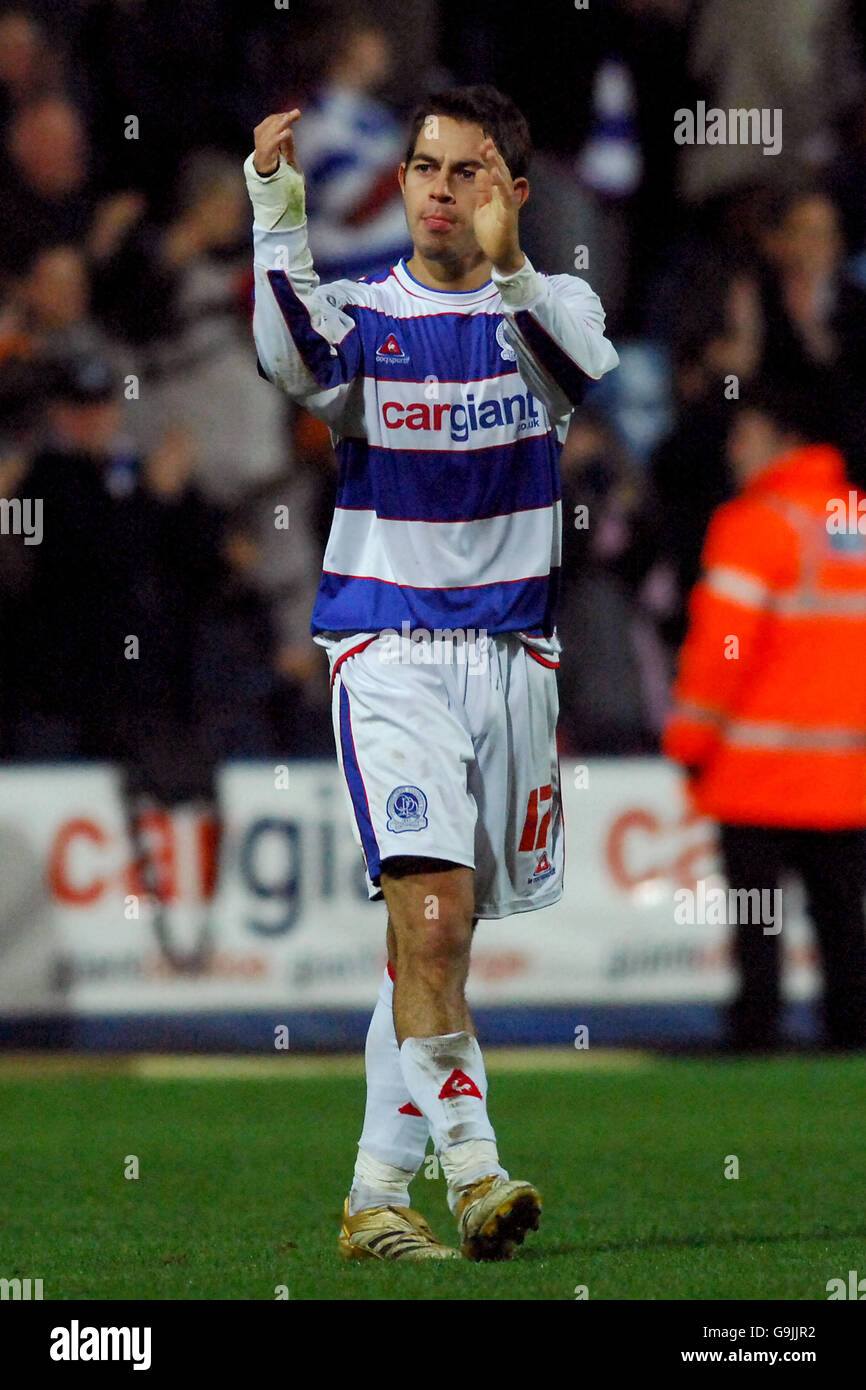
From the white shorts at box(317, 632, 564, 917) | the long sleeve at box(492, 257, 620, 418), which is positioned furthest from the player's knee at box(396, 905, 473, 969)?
the long sleeve at box(492, 257, 620, 418)

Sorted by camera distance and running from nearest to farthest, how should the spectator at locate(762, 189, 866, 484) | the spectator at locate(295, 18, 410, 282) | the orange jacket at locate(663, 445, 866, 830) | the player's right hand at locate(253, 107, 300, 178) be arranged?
the player's right hand at locate(253, 107, 300, 178), the orange jacket at locate(663, 445, 866, 830), the spectator at locate(762, 189, 866, 484), the spectator at locate(295, 18, 410, 282)

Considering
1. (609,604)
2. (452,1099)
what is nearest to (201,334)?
(609,604)

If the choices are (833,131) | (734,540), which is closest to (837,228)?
(833,131)

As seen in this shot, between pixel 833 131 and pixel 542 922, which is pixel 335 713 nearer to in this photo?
pixel 542 922

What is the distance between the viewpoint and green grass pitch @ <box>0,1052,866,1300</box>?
5.15 meters

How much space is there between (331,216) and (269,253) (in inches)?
305

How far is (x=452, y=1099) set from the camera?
5332mm

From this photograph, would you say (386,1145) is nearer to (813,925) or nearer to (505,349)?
(505,349)

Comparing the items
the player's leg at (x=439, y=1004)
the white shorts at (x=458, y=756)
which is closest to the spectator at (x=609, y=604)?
the white shorts at (x=458, y=756)

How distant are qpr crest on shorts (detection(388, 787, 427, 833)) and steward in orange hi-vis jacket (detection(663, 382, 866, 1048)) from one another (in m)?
A: 4.93

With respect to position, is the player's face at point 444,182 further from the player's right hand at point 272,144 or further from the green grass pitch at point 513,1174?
the green grass pitch at point 513,1174

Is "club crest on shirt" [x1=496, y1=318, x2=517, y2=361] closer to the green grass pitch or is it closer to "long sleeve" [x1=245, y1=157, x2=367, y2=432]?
"long sleeve" [x1=245, y1=157, x2=367, y2=432]

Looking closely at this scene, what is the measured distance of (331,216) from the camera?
42.3ft

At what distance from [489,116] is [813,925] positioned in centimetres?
541
